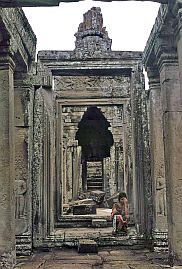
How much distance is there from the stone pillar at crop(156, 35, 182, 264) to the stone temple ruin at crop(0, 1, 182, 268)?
0.04 feet

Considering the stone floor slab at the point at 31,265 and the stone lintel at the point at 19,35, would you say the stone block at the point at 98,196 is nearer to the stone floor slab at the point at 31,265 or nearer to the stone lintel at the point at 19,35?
the stone lintel at the point at 19,35

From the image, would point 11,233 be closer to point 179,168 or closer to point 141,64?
point 179,168

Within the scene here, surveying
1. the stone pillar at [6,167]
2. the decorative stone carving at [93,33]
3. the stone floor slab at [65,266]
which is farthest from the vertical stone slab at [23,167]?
the decorative stone carving at [93,33]

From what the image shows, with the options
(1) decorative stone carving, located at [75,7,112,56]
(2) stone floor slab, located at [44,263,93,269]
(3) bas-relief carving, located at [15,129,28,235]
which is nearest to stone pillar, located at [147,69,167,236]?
(2) stone floor slab, located at [44,263,93,269]

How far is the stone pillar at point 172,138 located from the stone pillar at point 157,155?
1432mm

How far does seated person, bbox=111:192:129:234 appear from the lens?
852 centimetres

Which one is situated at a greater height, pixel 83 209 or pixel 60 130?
pixel 60 130

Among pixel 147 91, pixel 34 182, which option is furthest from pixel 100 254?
pixel 147 91

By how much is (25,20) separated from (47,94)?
1740 mm

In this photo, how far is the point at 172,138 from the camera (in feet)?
19.2

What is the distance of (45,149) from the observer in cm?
810

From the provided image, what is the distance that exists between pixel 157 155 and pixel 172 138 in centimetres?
170

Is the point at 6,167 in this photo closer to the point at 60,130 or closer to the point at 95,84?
the point at 60,130

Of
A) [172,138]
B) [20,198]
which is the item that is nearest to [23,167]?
[20,198]
